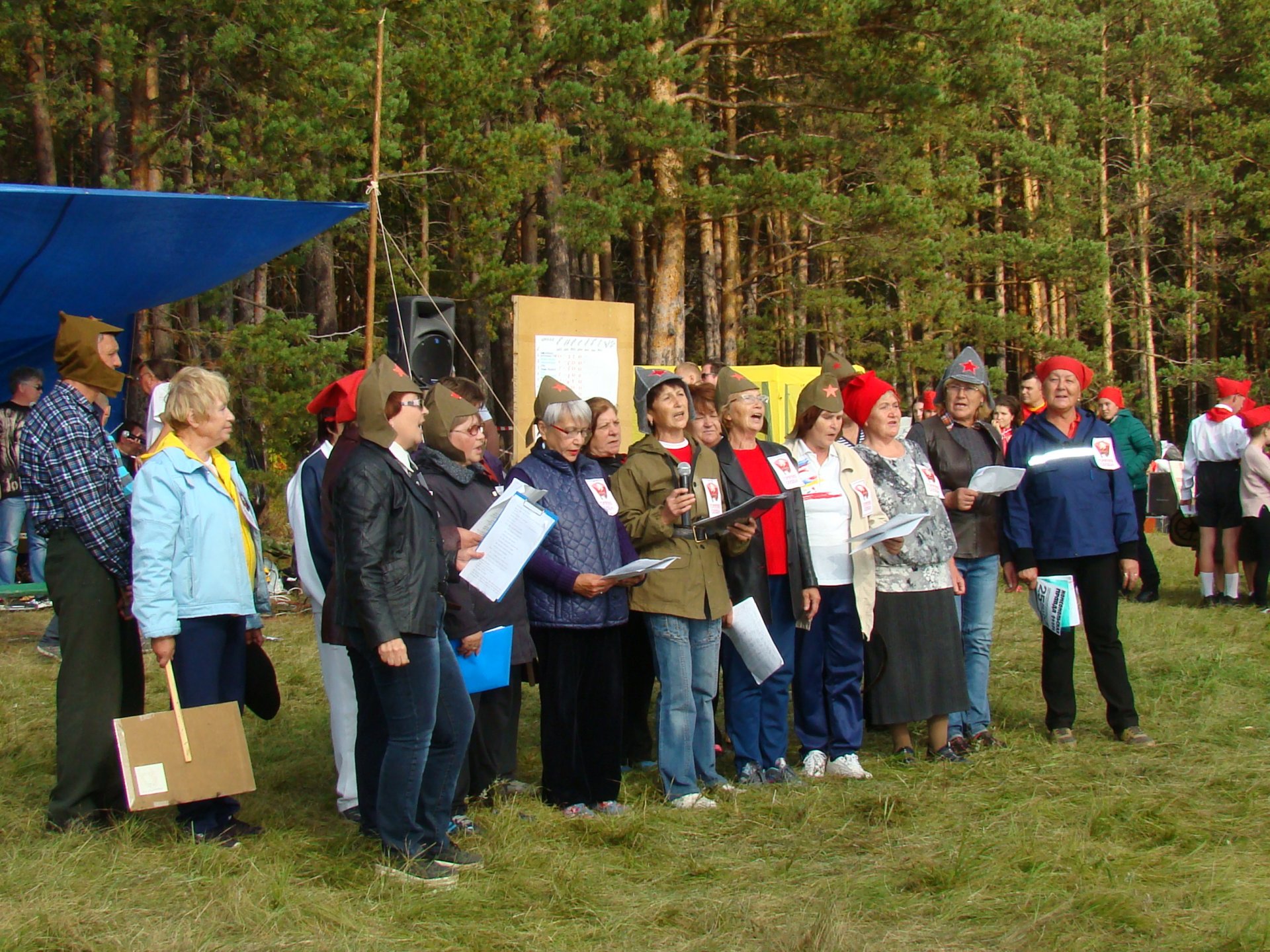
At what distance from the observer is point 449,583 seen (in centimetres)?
435

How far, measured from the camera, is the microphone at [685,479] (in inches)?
197

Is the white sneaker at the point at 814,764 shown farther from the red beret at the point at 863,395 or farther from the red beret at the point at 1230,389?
the red beret at the point at 1230,389

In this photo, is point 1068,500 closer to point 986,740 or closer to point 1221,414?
point 986,740

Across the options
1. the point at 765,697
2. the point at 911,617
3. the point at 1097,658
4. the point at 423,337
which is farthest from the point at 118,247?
the point at 1097,658

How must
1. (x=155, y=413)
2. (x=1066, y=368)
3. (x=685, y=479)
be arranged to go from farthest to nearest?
(x=155, y=413)
(x=1066, y=368)
(x=685, y=479)

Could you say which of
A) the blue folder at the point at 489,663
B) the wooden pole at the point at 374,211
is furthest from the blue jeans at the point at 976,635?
the wooden pole at the point at 374,211

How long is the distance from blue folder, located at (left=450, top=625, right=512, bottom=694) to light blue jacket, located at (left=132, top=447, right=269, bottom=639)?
32.3 inches

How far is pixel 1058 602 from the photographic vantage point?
5660mm

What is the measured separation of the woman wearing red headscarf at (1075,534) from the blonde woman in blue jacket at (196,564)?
359 centimetres

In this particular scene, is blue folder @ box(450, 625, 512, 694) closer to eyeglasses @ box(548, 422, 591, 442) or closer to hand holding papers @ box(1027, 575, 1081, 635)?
eyeglasses @ box(548, 422, 591, 442)

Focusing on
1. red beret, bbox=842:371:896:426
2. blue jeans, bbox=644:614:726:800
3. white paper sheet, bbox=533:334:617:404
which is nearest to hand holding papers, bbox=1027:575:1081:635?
red beret, bbox=842:371:896:426

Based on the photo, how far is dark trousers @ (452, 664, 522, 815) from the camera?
479 cm

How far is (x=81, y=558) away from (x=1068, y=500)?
13.9 feet

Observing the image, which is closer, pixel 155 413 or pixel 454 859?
pixel 454 859
